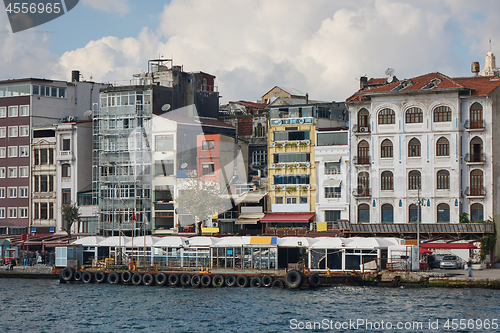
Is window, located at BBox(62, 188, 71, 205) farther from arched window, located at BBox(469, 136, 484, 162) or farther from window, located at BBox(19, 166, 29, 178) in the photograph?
arched window, located at BBox(469, 136, 484, 162)

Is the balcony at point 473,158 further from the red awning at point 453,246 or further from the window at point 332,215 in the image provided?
the window at point 332,215

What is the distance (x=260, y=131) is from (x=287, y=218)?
17.8 m

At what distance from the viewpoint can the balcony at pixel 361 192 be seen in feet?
263

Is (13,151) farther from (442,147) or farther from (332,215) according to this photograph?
(442,147)

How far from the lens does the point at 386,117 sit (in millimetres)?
80000

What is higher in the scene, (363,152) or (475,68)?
(475,68)

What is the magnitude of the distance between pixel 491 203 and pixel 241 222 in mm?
25350

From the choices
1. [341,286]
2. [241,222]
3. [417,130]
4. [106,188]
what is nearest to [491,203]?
[417,130]

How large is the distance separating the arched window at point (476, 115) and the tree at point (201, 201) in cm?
2659

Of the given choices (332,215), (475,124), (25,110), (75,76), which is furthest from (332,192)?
(75,76)

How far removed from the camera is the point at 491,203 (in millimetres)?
74875

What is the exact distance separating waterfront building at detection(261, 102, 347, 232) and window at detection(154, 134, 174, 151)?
11.3 m

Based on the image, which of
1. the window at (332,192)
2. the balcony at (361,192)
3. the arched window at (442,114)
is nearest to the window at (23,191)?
the window at (332,192)

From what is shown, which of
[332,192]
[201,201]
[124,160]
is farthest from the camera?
[124,160]
